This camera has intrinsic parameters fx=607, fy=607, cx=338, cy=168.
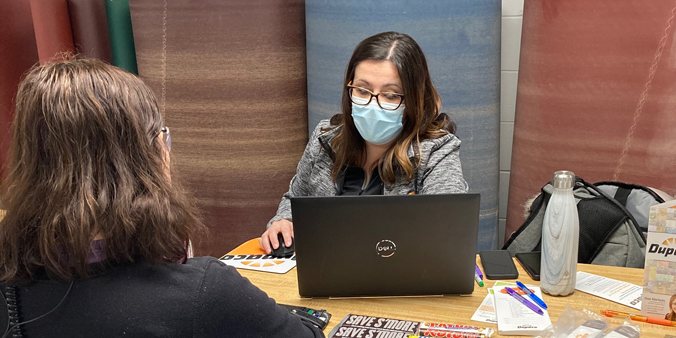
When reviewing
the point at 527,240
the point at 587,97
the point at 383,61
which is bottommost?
the point at 527,240

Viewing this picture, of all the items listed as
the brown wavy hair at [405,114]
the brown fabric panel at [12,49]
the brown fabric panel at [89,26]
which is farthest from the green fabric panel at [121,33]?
the brown wavy hair at [405,114]

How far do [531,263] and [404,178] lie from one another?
0.48m

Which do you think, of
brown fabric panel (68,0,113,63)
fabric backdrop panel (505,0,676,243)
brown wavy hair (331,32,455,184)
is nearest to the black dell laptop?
brown wavy hair (331,32,455,184)

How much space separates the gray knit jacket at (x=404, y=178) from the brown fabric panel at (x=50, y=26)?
1368 millimetres

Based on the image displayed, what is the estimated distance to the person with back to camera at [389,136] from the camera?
1.74m

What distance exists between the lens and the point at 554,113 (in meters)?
2.26

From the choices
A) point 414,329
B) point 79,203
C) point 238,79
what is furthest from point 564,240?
point 238,79

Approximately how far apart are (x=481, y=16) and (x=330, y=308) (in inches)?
57.3

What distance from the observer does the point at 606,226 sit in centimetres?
156

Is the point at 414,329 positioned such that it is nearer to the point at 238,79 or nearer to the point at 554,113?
the point at 554,113

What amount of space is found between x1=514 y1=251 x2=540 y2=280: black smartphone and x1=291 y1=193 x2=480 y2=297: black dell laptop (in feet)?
0.66

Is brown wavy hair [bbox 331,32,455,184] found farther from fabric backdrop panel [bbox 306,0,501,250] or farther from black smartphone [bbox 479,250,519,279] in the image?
fabric backdrop panel [bbox 306,0,501,250]

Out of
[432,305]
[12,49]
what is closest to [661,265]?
[432,305]

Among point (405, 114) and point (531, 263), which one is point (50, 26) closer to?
point (405, 114)
